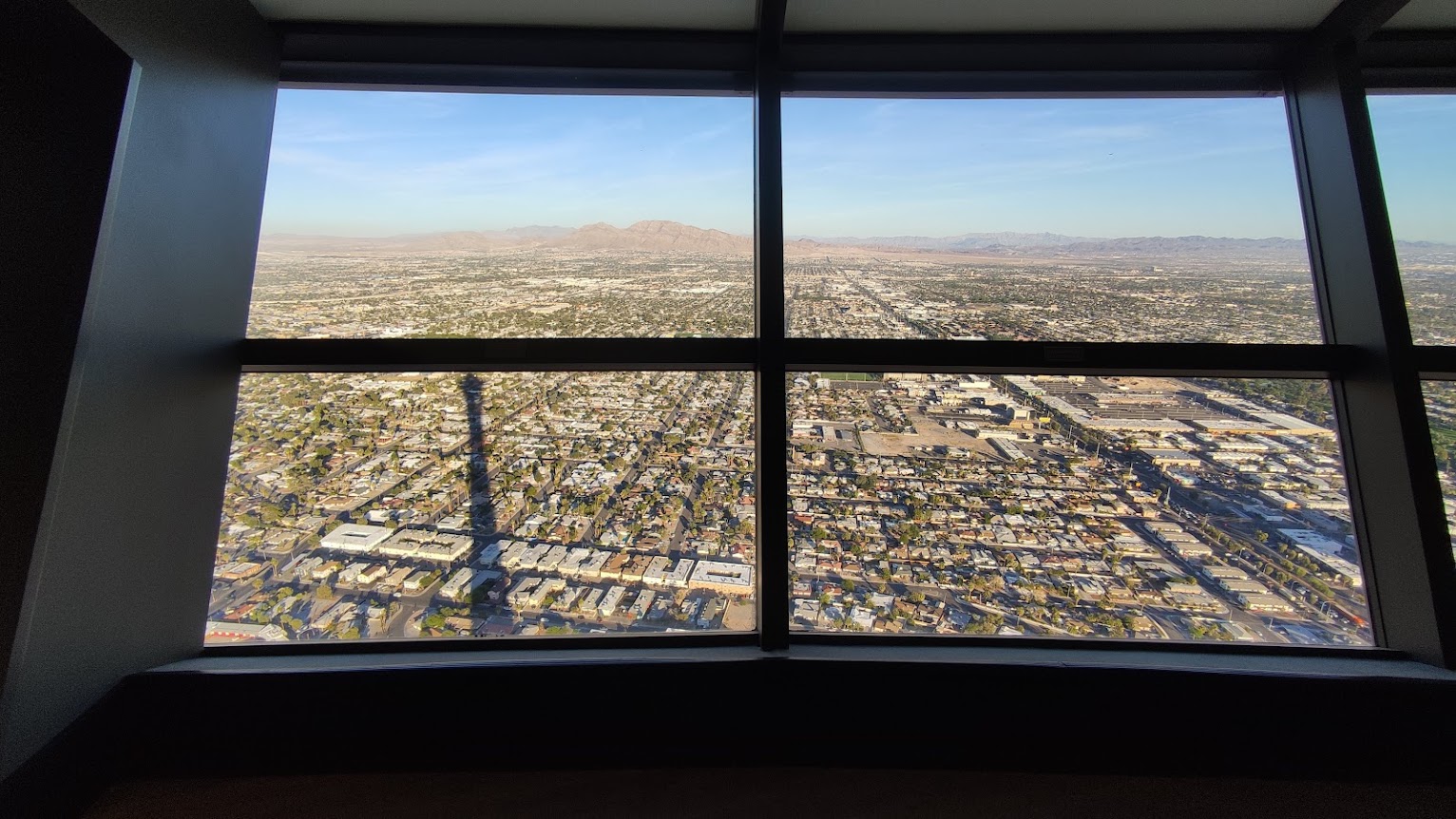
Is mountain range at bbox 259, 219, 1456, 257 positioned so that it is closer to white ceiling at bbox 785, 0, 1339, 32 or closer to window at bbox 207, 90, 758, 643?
window at bbox 207, 90, 758, 643

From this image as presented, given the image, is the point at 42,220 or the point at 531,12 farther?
the point at 531,12

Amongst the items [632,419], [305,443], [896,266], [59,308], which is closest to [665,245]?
[632,419]

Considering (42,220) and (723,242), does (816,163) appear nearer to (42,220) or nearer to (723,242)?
(723,242)

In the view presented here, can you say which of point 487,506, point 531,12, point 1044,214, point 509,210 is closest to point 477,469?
A: point 487,506

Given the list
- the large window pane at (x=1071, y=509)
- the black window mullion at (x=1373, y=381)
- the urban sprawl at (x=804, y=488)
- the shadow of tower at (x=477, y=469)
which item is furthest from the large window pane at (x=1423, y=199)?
the shadow of tower at (x=477, y=469)

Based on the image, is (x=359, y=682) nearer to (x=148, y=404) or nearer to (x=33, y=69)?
(x=148, y=404)

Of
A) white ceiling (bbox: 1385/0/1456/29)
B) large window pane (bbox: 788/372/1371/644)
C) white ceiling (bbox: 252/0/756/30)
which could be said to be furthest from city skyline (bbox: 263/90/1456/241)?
large window pane (bbox: 788/372/1371/644)

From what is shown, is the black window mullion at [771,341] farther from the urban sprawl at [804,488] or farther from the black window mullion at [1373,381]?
the black window mullion at [1373,381]
